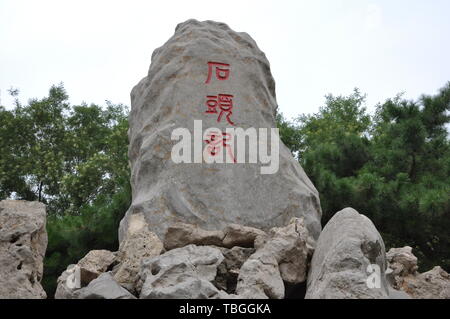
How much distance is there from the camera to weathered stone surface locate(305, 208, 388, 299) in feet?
11.8

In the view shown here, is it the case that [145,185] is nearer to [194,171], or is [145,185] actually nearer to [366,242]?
[194,171]

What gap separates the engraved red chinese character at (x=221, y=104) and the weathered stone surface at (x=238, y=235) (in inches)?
40.8

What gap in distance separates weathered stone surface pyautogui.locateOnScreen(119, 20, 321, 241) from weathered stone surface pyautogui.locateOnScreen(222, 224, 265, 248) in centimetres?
16

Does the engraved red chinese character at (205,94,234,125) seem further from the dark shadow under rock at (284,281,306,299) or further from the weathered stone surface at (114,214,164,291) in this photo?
the dark shadow under rock at (284,281,306,299)

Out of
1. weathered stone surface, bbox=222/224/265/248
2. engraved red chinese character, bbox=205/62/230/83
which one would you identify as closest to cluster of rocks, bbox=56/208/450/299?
weathered stone surface, bbox=222/224/265/248

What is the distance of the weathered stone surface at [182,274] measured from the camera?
12.1ft

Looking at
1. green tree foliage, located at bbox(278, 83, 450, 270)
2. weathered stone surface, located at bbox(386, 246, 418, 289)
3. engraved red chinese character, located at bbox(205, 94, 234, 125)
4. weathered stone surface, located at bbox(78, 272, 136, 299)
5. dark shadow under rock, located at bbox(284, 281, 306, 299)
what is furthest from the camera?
green tree foliage, located at bbox(278, 83, 450, 270)

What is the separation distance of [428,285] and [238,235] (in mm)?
1687

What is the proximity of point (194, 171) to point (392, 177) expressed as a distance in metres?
3.78

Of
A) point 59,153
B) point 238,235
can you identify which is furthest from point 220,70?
point 59,153

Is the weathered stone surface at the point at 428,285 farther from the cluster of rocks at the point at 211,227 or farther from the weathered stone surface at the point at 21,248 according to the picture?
the weathered stone surface at the point at 21,248

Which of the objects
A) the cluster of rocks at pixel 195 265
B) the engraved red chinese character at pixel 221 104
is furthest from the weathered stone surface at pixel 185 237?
the engraved red chinese character at pixel 221 104
